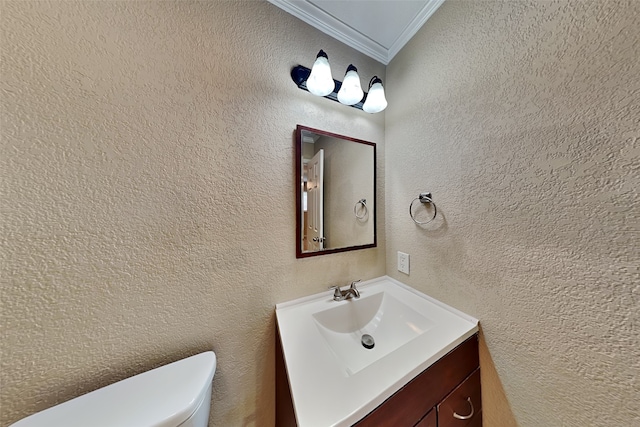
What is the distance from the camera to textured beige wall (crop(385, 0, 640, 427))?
19.4 inches

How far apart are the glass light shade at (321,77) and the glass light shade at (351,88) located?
0.33ft

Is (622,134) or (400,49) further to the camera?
(400,49)

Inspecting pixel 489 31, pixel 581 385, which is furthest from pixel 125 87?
pixel 581 385

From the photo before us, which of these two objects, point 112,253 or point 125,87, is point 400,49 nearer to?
point 125,87

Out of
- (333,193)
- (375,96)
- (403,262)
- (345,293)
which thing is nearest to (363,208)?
(333,193)

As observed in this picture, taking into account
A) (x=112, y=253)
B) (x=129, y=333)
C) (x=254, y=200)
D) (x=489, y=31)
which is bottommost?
(x=129, y=333)

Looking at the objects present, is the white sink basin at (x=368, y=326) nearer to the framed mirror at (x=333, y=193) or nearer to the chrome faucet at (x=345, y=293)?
the chrome faucet at (x=345, y=293)

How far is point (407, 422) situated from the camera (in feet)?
1.87

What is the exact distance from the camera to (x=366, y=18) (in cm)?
98

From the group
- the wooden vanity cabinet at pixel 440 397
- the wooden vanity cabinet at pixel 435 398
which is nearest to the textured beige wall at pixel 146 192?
the wooden vanity cabinet at pixel 435 398

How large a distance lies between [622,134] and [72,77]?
159 cm

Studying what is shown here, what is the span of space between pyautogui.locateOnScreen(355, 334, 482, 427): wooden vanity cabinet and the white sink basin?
0.53 ft

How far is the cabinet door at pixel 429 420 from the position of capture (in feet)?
1.99

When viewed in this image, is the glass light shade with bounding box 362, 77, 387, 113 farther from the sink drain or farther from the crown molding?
the sink drain
